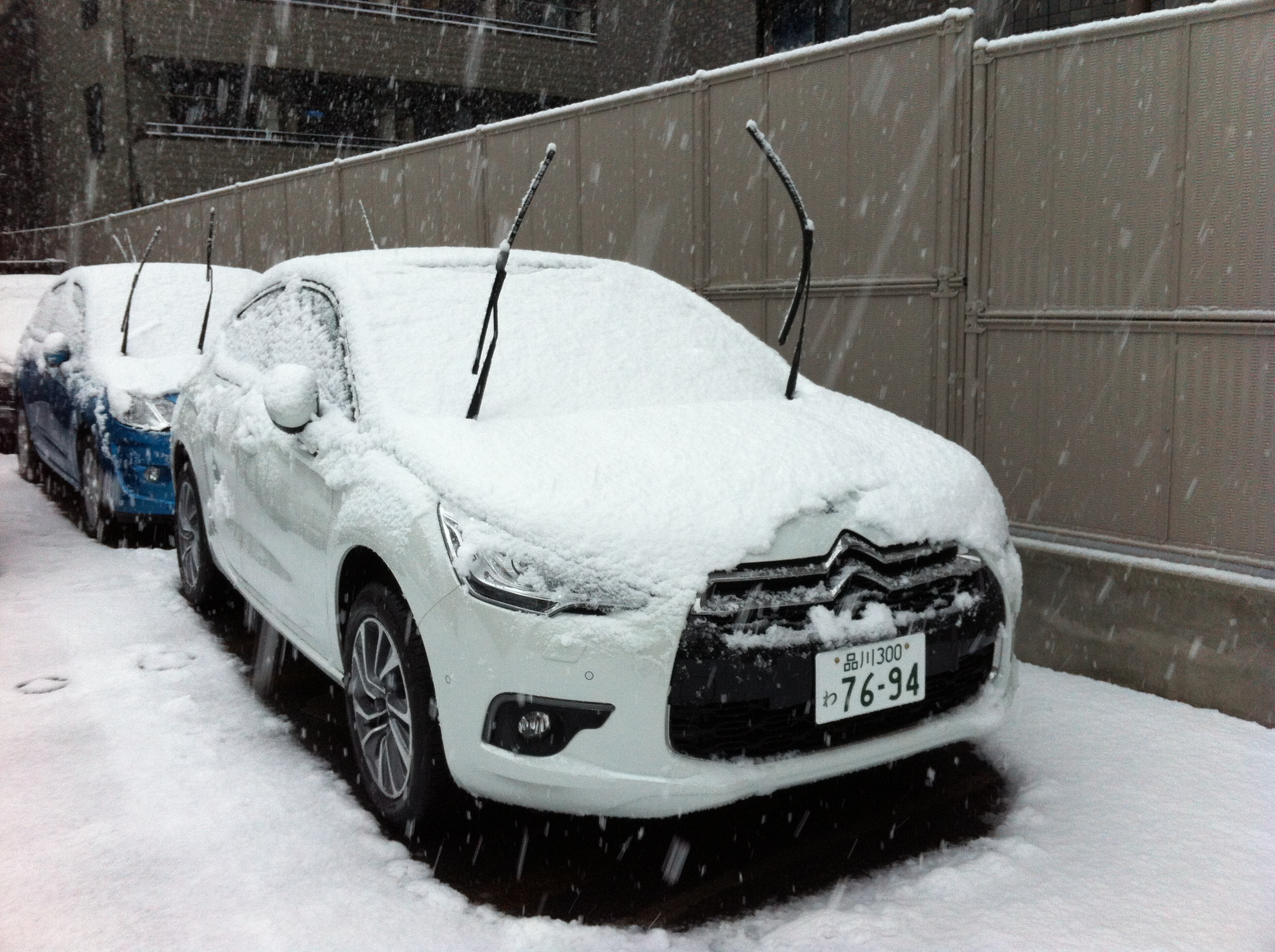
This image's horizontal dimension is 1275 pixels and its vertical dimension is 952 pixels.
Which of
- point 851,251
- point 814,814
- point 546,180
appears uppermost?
point 546,180

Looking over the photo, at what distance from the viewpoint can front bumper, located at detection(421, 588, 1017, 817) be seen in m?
2.66

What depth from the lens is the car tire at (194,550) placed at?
5.23m

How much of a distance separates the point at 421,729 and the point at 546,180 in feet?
17.3

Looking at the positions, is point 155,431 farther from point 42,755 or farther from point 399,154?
point 399,154

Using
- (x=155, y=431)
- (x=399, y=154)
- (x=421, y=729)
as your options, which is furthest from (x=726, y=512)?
(x=399, y=154)

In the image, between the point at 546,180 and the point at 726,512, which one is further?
the point at 546,180

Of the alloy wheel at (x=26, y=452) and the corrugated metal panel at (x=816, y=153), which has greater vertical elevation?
the corrugated metal panel at (x=816, y=153)

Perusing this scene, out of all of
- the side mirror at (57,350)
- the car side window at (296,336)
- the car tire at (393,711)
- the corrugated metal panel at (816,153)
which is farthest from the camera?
the side mirror at (57,350)

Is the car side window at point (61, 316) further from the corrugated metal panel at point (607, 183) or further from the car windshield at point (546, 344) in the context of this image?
the car windshield at point (546, 344)

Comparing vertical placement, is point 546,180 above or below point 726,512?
above

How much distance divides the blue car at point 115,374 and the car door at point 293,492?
1458 mm

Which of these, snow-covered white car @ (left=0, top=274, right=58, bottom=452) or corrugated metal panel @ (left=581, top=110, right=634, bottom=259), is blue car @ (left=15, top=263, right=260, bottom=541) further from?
corrugated metal panel @ (left=581, top=110, right=634, bottom=259)

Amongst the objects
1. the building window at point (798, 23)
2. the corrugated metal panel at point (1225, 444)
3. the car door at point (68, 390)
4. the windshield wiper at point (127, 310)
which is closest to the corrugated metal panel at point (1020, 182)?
the corrugated metal panel at point (1225, 444)

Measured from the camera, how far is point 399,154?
9.34 meters
